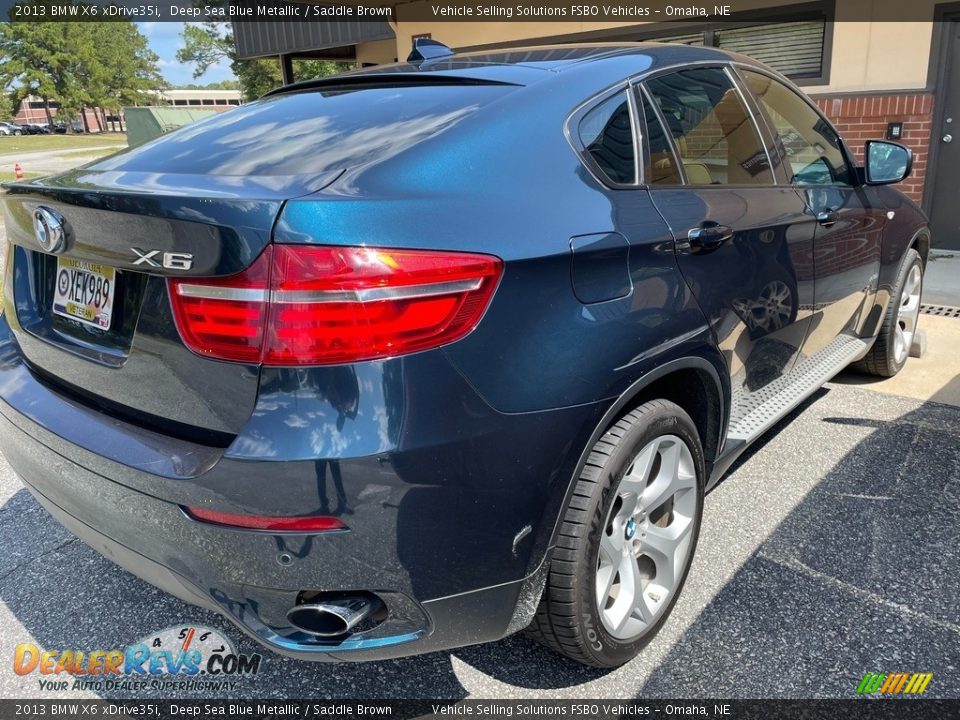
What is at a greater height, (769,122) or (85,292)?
(769,122)

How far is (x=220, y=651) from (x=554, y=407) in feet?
4.69

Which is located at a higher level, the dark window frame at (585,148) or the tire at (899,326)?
the dark window frame at (585,148)

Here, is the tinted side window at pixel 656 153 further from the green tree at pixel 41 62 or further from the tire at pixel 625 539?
the green tree at pixel 41 62

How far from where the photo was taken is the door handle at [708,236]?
213 cm

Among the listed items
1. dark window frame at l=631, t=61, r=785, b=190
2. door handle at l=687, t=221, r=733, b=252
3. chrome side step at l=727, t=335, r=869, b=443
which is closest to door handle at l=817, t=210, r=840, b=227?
dark window frame at l=631, t=61, r=785, b=190

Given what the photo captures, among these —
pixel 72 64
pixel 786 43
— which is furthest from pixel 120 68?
pixel 786 43

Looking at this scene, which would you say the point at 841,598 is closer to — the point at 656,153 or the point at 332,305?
the point at 656,153

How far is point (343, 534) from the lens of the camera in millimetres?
1535

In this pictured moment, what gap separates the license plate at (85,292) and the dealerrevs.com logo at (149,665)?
110 centimetres

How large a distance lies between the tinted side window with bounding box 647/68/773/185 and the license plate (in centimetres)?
170

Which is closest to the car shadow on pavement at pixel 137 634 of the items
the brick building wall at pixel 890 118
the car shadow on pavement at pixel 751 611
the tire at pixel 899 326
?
the car shadow on pavement at pixel 751 611

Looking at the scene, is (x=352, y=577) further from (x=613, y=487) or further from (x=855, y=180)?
(x=855, y=180)

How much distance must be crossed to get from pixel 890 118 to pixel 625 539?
666cm

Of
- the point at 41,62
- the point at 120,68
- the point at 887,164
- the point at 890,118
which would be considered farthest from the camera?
the point at 120,68
